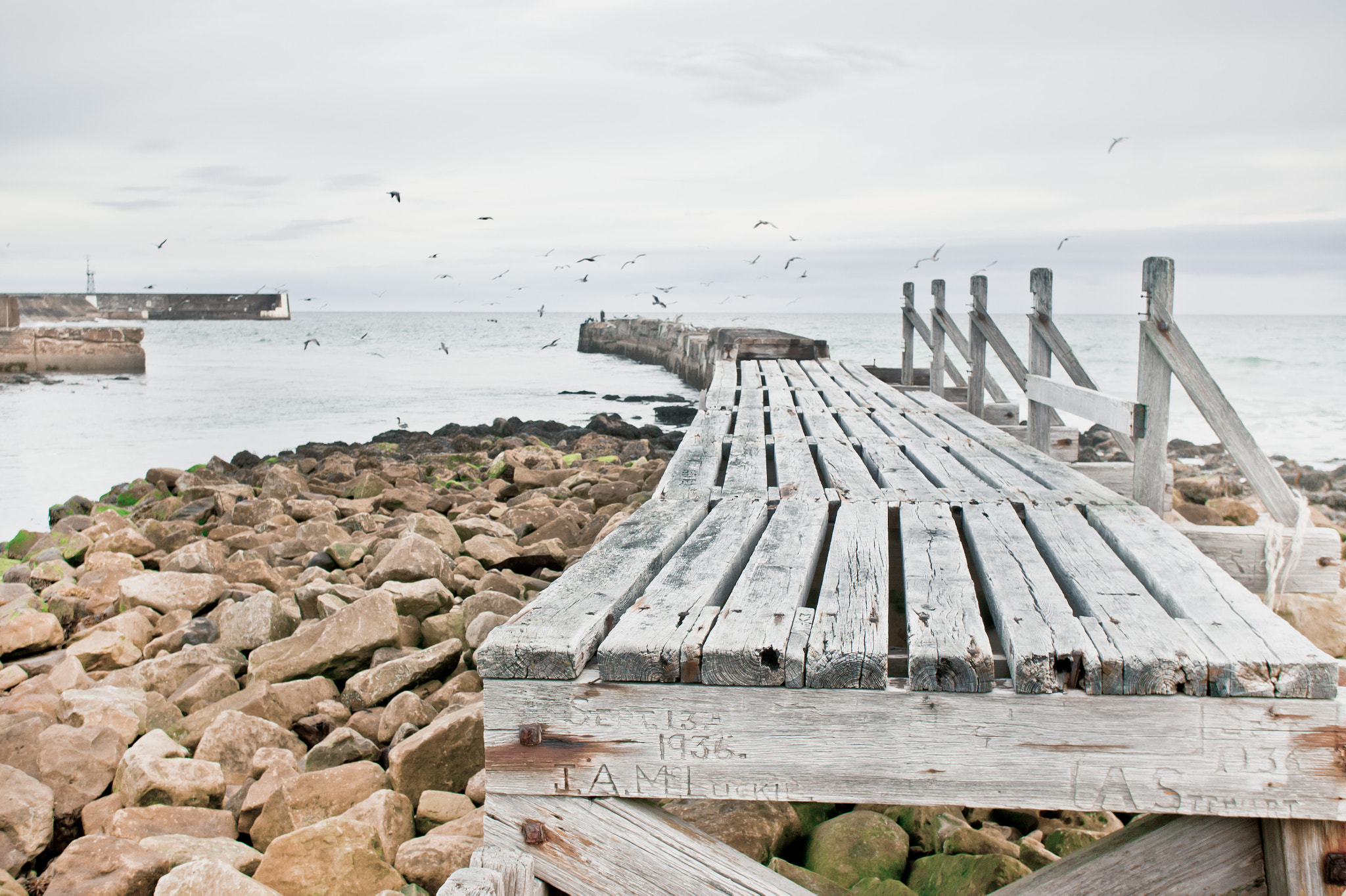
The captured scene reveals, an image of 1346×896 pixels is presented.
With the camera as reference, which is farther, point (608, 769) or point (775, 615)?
point (775, 615)

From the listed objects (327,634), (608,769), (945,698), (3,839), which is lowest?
(3,839)

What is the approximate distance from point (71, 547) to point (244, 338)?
68516 mm

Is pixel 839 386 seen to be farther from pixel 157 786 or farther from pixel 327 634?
pixel 157 786

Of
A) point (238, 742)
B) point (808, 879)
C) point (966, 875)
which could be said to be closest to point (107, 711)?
point (238, 742)

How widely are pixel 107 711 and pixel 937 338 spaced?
9652 mm

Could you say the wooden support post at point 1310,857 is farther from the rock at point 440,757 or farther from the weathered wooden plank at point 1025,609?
the rock at point 440,757

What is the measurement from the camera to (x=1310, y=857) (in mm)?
1963

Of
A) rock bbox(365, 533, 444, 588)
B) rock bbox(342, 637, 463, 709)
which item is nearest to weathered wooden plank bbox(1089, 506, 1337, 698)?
rock bbox(342, 637, 463, 709)

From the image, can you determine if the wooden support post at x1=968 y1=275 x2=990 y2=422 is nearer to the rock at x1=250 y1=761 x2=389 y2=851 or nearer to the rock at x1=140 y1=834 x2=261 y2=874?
the rock at x1=250 y1=761 x2=389 y2=851

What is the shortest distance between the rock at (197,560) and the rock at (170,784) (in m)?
2.76

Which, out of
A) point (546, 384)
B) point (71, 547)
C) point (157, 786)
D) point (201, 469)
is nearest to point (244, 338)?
point (546, 384)

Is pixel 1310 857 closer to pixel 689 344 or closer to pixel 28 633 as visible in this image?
pixel 28 633

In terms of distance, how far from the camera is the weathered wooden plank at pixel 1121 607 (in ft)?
6.37

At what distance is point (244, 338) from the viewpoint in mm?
68875
